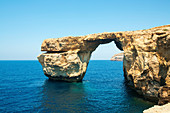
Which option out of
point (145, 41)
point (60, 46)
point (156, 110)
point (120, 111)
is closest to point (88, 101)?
point (120, 111)

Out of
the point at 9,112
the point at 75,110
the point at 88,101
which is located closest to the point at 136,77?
the point at 88,101

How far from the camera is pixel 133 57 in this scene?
27.5 metres

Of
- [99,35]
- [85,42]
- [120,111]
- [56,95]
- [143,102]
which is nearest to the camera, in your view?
[120,111]

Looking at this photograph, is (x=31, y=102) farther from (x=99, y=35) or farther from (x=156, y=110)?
(x=99, y=35)

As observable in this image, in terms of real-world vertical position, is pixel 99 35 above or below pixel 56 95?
above

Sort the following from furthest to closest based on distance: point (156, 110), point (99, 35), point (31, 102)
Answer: point (99, 35) → point (31, 102) → point (156, 110)

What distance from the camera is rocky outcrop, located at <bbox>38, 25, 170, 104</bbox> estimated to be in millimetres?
20141

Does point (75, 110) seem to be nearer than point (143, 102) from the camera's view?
Yes

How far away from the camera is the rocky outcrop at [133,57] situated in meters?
20.1

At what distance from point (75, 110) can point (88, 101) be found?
4344 mm

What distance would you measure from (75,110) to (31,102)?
9384 mm

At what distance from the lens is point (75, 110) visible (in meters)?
20.7

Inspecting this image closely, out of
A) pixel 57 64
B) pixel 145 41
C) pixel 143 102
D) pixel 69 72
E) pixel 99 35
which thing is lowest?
pixel 143 102

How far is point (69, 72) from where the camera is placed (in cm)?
3938
